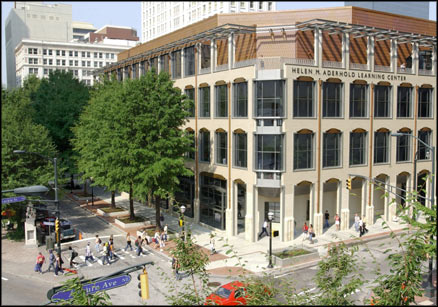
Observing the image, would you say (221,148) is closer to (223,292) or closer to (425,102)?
(223,292)

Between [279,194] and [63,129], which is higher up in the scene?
[63,129]

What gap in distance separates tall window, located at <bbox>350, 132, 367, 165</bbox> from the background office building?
10 centimetres

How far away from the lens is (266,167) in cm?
3622

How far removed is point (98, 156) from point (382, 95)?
27.4 metres

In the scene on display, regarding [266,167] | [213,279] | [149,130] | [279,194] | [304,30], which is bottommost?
[213,279]

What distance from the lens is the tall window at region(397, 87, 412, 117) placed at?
4297cm

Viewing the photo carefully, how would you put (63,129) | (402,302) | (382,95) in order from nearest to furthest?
(402,302) → (382,95) → (63,129)

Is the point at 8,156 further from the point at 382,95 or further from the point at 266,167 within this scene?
the point at 382,95

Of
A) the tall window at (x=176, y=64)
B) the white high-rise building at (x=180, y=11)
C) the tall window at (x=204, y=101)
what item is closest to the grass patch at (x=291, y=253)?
the tall window at (x=204, y=101)

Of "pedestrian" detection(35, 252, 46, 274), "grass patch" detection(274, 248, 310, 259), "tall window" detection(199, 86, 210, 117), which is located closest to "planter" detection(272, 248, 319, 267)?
"grass patch" detection(274, 248, 310, 259)

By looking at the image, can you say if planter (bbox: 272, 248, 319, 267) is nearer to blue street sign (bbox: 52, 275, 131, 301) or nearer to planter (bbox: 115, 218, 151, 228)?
planter (bbox: 115, 218, 151, 228)

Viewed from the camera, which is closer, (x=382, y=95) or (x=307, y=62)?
(x=307, y=62)

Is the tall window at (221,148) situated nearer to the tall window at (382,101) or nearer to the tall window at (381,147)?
the tall window at (381,147)

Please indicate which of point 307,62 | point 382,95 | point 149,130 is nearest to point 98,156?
point 149,130
